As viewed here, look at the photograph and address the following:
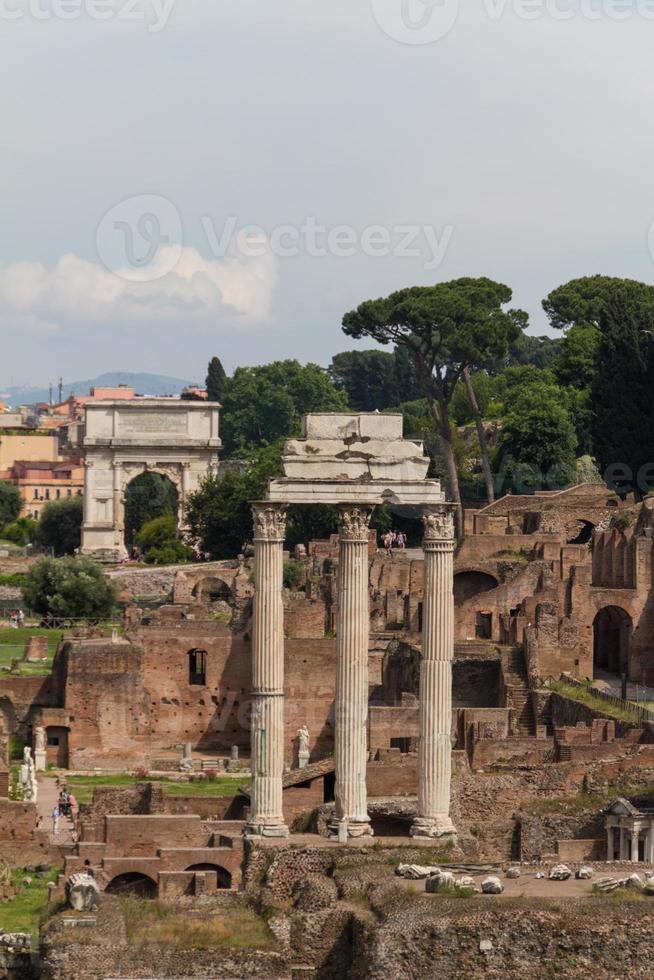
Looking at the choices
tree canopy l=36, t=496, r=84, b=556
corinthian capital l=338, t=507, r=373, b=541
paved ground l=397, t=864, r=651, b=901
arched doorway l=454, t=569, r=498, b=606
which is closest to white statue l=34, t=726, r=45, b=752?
arched doorway l=454, t=569, r=498, b=606

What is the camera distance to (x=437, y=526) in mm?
40469

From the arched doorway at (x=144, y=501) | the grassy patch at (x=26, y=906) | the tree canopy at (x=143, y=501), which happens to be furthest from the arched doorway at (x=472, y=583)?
the tree canopy at (x=143, y=501)

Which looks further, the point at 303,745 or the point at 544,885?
the point at 303,745

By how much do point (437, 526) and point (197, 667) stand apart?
29.2 meters

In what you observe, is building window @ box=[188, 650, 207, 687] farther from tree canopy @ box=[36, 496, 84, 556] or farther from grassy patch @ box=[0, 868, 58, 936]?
tree canopy @ box=[36, 496, 84, 556]

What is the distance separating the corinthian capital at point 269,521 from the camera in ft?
132

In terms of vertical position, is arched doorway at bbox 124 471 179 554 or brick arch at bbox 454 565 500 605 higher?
arched doorway at bbox 124 471 179 554

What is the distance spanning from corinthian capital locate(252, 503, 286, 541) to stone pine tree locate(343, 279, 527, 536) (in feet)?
163

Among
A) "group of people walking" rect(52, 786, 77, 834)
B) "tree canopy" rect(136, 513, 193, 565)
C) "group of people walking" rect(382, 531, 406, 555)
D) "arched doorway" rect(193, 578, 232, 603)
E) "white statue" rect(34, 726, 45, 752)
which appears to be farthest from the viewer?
"tree canopy" rect(136, 513, 193, 565)

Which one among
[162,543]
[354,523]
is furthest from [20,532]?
[354,523]

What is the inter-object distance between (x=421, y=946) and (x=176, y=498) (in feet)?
287

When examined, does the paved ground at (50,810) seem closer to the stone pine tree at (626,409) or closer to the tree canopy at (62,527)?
the stone pine tree at (626,409)

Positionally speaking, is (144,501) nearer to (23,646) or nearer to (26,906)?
(23,646)

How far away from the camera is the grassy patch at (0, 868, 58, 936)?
43500 millimetres
